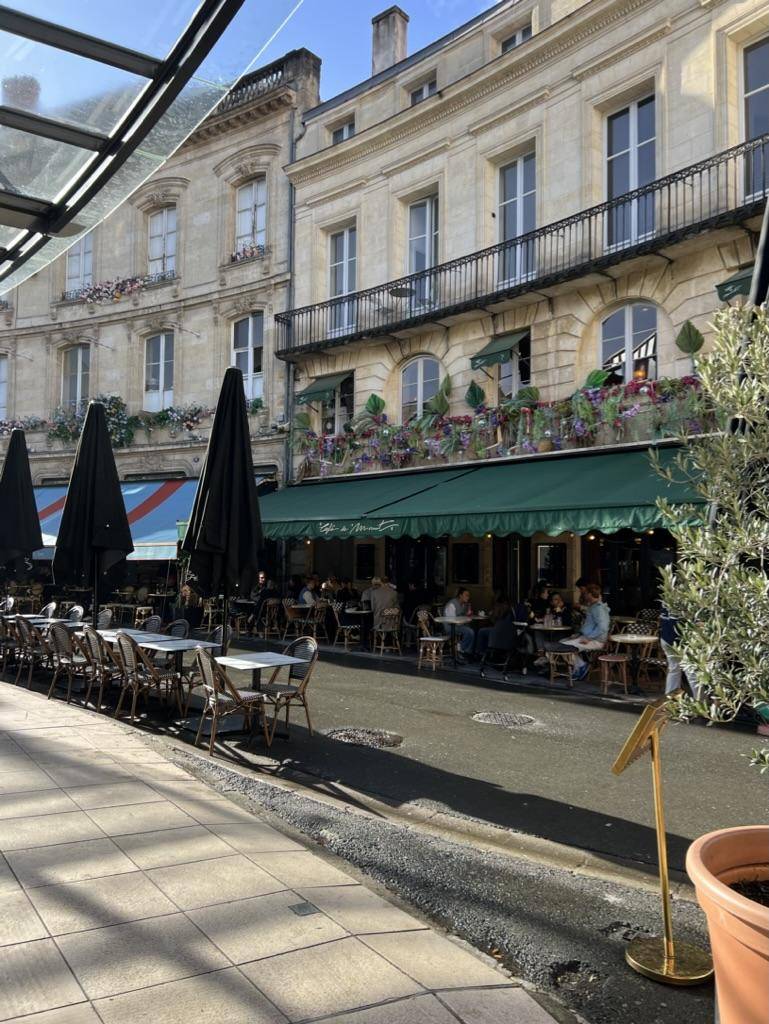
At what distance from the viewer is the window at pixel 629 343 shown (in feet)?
43.9

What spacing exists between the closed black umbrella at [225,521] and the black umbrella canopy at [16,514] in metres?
4.64

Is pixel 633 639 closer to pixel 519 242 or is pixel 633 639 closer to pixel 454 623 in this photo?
pixel 454 623

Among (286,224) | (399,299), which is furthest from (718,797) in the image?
(286,224)

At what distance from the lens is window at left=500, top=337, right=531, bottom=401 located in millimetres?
15180

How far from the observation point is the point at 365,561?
18531 mm

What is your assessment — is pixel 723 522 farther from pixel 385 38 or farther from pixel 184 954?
pixel 385 38

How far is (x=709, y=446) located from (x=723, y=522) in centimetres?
33

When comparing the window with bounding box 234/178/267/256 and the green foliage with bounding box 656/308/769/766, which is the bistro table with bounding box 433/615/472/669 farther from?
the window with bounding box 234/178/267/256

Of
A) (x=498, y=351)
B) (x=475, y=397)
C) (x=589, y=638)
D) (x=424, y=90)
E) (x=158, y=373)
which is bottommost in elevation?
(x=589, y=638)

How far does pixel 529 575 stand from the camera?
1572 cm

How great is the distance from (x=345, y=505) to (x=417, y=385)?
3989 mm

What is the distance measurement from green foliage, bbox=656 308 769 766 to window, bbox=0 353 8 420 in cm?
2531

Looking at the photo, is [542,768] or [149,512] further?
[149,512]

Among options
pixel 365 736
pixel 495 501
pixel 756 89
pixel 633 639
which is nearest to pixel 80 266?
pixel 495 501
